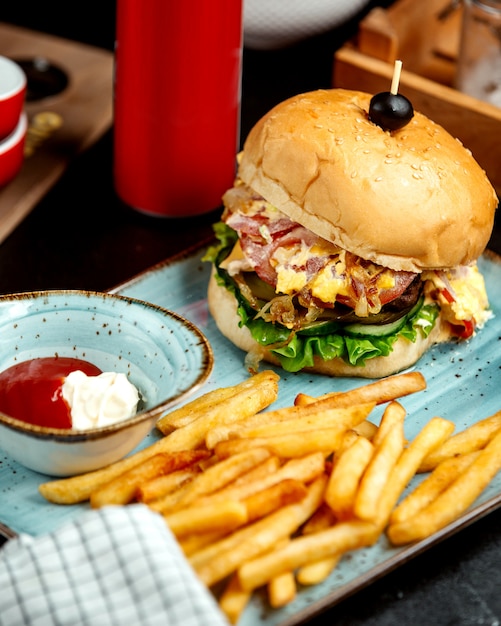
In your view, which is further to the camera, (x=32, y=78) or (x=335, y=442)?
(x=32, y=78)

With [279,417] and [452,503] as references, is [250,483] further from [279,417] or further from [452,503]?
[452,503]

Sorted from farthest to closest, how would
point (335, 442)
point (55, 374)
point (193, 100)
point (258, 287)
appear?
point (193, 100)
point (258, 287)
point (55, 374)
point (335, 442)

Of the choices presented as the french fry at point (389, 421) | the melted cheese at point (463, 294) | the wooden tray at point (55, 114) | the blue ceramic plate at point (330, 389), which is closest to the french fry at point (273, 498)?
the blue ceramic plate at point (330, 389)

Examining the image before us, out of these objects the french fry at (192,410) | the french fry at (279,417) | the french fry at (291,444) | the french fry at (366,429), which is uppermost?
the french fry at (291,444)

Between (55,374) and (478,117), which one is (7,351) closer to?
(55,374)

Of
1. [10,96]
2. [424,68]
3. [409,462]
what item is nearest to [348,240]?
[409,462]

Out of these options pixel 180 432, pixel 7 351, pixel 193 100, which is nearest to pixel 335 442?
pixel 180 432

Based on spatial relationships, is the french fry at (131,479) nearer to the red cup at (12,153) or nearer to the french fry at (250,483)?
the french fry at (250,483)
